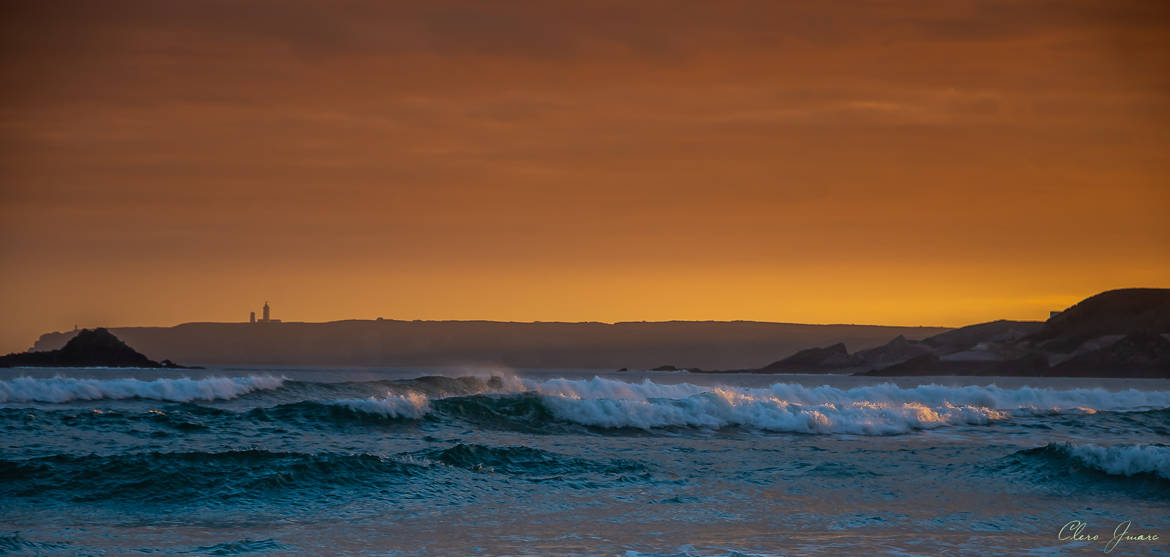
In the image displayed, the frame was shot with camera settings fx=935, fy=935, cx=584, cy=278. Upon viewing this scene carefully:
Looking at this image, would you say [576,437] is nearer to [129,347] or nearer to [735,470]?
[735,470]

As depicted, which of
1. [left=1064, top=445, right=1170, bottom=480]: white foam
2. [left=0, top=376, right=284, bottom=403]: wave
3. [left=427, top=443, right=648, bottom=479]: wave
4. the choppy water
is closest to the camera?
the choppy water

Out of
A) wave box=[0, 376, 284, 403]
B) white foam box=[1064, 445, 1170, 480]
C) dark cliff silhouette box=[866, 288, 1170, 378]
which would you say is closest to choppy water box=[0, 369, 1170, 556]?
white foam box=[1064, 445, 1170, 480]

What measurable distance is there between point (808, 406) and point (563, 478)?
47.1 ft

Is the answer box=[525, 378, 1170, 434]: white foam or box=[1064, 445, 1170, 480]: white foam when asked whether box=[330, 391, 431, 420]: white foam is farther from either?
box=[1064, 445, 1170, 480]: white foam

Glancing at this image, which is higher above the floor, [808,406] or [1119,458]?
[808,406]

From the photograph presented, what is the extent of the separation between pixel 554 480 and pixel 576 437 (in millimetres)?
Result: 7099

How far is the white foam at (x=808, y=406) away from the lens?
87.7ft

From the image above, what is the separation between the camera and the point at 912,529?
1231 centimetres

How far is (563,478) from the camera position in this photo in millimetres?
16906

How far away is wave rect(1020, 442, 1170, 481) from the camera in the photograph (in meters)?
17.9

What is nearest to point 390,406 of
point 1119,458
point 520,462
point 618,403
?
point 618,403

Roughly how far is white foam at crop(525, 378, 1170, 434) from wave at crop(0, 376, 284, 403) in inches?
435

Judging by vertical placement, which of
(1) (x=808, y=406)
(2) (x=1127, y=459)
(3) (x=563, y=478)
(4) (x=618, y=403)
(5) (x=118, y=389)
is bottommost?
(3) (x=563, y=478)

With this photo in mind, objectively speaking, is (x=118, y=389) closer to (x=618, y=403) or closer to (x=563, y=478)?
(x=618, y=403)
